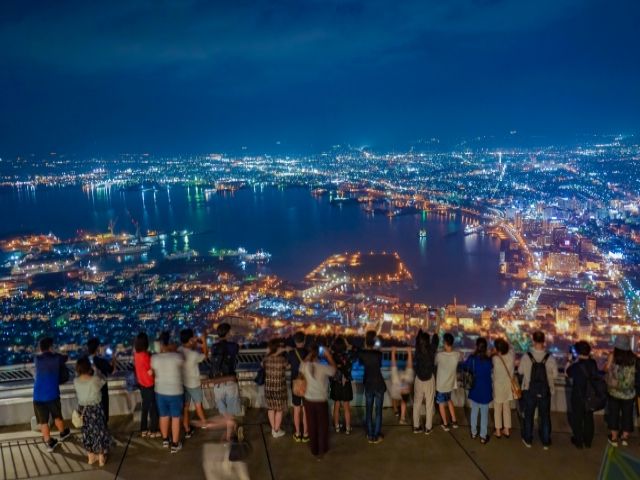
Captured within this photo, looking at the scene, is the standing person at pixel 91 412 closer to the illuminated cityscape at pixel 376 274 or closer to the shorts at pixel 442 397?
the shorts at pixel 442 397

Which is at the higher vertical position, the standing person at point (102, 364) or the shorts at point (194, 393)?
the standing person at point (102, 364)

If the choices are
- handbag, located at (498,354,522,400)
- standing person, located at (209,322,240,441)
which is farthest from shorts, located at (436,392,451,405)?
standing person, located at (209,322,240,441)

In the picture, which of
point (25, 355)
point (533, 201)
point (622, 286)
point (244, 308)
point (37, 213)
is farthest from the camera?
point (37, 213)

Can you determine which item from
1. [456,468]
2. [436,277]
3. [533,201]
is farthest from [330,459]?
[533,201]

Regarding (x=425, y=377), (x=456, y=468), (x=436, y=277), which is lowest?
(x=436, y=277)

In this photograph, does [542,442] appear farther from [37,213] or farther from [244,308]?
[37,213]

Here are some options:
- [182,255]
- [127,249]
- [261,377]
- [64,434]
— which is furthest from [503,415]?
[127,249]

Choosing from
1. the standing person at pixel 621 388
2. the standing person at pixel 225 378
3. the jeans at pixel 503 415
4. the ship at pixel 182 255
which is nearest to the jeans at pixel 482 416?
the jeans at pixel 503 415

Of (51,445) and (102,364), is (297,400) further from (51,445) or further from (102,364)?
(51,445)
